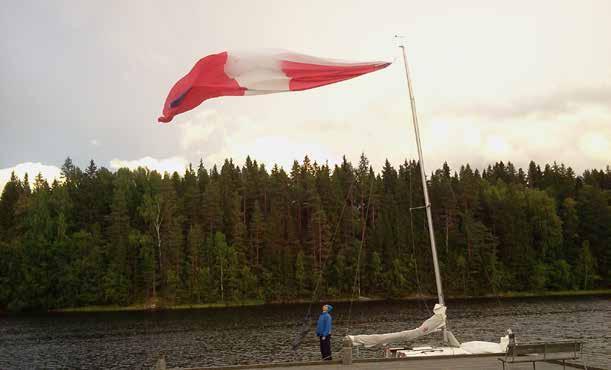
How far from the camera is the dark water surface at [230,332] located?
40281 mm

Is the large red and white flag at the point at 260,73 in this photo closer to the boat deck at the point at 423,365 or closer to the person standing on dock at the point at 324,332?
the person standing on dock at the point at 324,332

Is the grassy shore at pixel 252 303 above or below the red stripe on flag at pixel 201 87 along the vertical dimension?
below

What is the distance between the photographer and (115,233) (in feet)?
333

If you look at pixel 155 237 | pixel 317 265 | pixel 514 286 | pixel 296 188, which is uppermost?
pixel 296 188

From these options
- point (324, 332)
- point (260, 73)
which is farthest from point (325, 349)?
point (260, 73)

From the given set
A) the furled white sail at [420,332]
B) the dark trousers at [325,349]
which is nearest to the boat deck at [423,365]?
the furled white sail at [420,332]

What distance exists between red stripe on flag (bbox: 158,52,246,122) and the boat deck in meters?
8.60

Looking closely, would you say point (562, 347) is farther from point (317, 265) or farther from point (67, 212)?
point (67, 212)

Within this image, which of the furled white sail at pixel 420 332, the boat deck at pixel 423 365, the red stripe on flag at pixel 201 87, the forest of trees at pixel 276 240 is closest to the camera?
the boat deck at pixel 423 365

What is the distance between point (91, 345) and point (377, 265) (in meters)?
A: 60.9

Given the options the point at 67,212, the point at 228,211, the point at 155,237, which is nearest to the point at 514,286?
the point at 228,211

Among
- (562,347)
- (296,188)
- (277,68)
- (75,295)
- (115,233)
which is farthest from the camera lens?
(296,188)

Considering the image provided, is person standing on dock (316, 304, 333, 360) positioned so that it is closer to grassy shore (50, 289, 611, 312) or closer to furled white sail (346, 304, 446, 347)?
furled white sail (346, 304, 446, 347)

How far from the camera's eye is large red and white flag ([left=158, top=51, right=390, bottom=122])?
20172 millimetres
